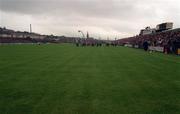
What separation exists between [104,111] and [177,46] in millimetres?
26938

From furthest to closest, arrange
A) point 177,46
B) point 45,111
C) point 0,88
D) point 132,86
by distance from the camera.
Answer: point 177,46, point 132,86, point 0,88, point 45,111

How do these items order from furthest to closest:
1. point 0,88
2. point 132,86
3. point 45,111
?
point 132,86 < point 0,88 < point 45,111

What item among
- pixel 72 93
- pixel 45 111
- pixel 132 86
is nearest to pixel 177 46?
pixel 132 86

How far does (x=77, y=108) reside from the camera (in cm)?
567

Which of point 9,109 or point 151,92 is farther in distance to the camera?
point 151,92

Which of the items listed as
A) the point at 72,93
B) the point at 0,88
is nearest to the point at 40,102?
the point at 72,93

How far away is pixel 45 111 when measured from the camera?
5.39 meters

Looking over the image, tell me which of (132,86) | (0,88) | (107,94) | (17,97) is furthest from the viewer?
(132,86)

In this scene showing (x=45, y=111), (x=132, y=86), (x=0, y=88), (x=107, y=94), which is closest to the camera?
(x=45, y=111)

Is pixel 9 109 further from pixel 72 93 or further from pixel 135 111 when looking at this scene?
pixel 135 111

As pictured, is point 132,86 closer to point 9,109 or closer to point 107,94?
point 107,94

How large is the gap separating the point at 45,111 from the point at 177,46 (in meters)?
27.7

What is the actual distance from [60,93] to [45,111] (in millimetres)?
1754

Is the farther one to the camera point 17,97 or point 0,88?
point 0,88
